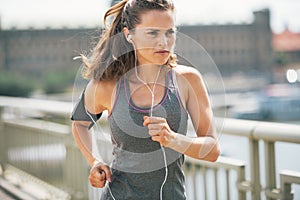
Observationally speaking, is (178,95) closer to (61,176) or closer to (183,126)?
(183,126)

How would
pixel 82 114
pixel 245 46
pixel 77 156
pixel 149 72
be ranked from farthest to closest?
pixel 245 46
pixel 77 156
pixel 82 114
pixel 149 72

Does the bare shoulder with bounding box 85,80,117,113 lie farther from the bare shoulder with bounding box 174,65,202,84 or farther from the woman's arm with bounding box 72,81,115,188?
the bare shoulder with bounding box 174,65,202,84

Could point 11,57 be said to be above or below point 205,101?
below

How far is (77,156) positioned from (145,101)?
2504mm

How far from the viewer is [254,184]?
2584 mm

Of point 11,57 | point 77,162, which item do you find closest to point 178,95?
point 77,162

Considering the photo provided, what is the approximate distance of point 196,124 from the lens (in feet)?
5.45

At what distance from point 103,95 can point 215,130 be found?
0.37 m

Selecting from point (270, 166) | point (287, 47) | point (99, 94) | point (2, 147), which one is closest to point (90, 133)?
point (99, 94)

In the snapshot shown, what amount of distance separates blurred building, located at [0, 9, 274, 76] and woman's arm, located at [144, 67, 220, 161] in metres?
51.3

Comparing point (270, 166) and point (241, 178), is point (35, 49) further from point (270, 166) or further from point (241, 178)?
point (270, 166)

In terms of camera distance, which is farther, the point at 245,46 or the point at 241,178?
the point at 245,46

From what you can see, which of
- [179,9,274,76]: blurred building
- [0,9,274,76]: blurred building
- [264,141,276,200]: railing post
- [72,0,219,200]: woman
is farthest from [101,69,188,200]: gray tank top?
[179,9,274,76]: blurred building

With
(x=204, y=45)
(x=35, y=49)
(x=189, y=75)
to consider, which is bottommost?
(x=204, y=45)
